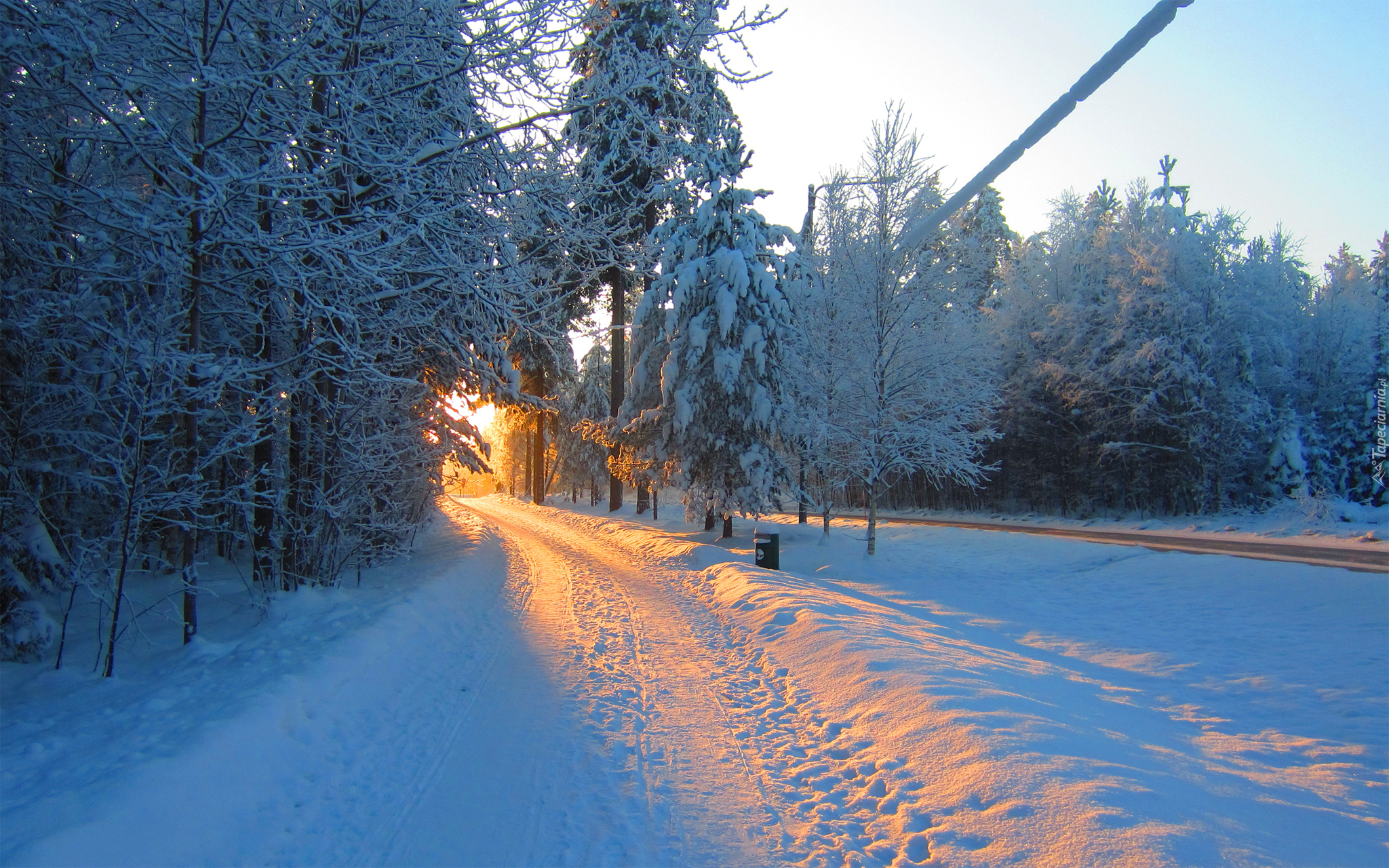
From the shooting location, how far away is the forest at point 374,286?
4703mm

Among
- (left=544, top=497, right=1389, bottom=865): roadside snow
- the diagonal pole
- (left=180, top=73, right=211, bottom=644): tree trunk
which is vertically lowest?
(left=544, top=497, right=1389, bottom=865): roadside snow

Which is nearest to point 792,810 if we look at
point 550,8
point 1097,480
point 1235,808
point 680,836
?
point 680,836

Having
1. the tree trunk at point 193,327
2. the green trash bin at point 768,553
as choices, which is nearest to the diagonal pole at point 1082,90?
the tree trunk at point 193,327

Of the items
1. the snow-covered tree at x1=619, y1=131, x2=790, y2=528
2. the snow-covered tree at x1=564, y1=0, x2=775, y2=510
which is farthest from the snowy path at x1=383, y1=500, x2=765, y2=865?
the snow-covered tree at x1=619, y1=131, x2=790, y2=528

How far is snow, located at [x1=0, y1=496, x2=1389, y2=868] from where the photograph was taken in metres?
3.36

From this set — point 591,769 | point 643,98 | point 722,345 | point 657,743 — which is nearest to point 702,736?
point 657,743

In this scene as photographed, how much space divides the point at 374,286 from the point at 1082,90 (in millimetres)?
5911

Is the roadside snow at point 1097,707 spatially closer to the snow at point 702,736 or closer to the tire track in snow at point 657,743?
the snow at point 702,736

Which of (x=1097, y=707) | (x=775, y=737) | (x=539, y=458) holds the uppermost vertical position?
(x=539, y=458)

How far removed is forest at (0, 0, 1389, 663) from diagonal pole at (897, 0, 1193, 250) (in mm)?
3302

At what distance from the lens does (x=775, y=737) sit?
16.5ft

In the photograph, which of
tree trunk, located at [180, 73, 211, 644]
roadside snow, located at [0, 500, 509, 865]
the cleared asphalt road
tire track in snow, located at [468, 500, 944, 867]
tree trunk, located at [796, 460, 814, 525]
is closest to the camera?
roadside snow, located at [0, 500, 509, 865]

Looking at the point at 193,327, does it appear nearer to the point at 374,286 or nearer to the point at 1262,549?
the point at 374,286

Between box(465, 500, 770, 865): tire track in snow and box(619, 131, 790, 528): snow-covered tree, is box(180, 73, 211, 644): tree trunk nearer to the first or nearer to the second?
box(465, 500, 770, 865): tire track in snow
